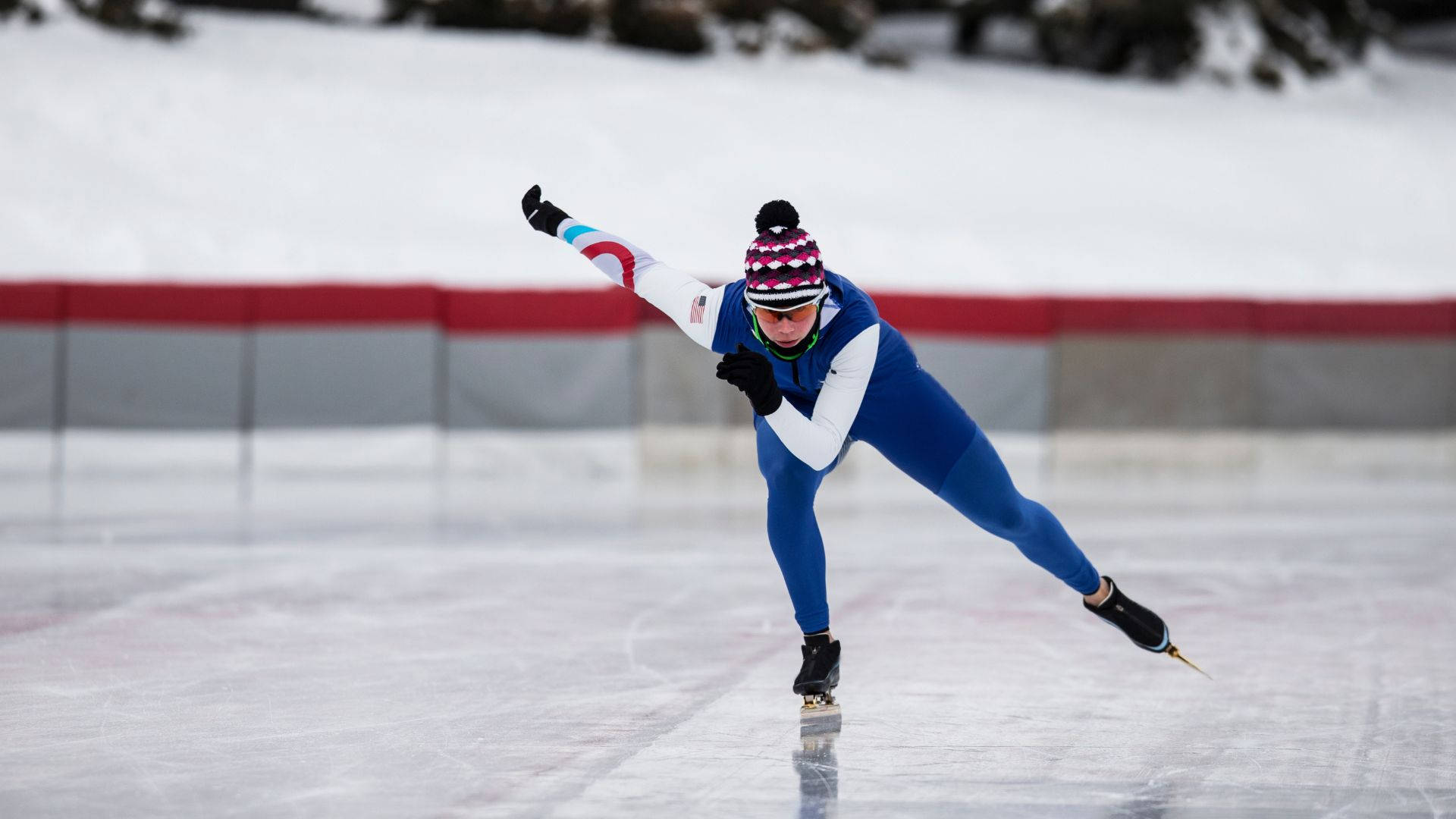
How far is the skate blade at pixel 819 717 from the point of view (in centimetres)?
399

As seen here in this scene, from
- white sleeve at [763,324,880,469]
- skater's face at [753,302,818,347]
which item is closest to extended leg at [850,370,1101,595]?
white sleeve at [763,324,880,469]

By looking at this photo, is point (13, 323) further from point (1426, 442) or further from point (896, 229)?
point (1426, 442)

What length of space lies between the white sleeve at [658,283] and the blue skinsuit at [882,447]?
4 cm

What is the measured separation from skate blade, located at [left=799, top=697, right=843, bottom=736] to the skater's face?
1003mm

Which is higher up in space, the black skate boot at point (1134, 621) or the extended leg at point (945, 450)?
the extended leg at point (945, 450)

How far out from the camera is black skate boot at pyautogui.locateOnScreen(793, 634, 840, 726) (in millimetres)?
4160

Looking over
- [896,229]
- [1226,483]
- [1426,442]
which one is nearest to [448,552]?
[1226,483]

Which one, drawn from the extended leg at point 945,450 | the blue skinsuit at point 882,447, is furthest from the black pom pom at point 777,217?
the extended leg at point 945,450

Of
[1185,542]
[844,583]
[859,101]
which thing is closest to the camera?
[844,583]

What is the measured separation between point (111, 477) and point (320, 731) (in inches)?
345

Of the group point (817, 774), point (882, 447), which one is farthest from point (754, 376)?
point (817, 774)

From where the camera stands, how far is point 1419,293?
59.7 feet

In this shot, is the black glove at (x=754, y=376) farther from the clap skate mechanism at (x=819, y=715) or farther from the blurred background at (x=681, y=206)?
the blurred background at (x=681, y=206)

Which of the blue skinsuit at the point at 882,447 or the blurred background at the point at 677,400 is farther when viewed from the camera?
the blue skinsuit at the point at 882,447
